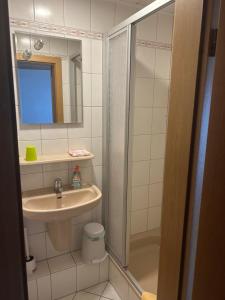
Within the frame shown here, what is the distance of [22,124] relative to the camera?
5.73ft

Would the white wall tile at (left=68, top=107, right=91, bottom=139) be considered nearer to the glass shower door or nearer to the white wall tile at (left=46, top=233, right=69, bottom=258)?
the glass shower door

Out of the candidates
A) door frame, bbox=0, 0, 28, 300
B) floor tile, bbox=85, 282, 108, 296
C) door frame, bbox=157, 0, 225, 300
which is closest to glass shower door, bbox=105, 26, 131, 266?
floor tile, bbox=85, 282, 108, 296

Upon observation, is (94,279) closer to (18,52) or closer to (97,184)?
(97,184)

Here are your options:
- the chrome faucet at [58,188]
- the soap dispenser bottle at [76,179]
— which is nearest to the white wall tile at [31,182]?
the chrome faucet at [58,188]

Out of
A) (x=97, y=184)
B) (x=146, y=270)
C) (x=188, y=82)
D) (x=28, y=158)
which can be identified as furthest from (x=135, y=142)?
(x=188, y=82)

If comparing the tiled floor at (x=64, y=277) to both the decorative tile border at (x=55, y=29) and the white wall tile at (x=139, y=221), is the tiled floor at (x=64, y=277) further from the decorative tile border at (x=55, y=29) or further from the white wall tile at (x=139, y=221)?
the decorative tile border at (x=55, y=29)

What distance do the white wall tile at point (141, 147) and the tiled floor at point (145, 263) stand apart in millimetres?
939

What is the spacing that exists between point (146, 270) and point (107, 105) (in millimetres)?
1578

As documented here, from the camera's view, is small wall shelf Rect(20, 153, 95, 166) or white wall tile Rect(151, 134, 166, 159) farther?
white wall tile Rect(151, 134, 166, 159)

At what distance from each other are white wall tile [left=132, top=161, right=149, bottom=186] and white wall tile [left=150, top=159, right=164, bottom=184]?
6 centimetres

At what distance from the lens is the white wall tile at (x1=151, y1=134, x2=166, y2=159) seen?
2314 millimetres

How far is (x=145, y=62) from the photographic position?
2.13m

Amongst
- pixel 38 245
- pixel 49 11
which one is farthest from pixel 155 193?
pixel 49 11

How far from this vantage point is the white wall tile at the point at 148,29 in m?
2.03
